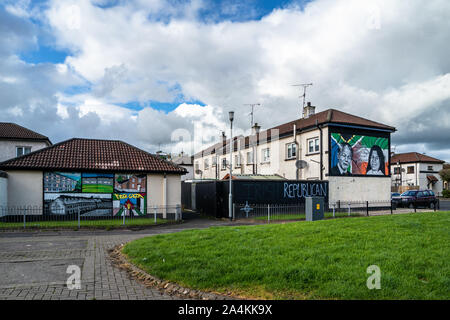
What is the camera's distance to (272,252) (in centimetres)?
755

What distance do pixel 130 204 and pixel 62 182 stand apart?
163 inches

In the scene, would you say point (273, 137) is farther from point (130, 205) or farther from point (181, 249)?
point (181, 249)

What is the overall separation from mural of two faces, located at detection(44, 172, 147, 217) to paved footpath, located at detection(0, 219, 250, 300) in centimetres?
728

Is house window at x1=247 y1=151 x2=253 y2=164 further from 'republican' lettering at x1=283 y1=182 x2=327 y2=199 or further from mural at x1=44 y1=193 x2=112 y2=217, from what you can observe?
mural at x1=44 y1=193 x2=112 y2=217

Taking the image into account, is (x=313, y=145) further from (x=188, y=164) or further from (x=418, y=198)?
(x=188, y=164)

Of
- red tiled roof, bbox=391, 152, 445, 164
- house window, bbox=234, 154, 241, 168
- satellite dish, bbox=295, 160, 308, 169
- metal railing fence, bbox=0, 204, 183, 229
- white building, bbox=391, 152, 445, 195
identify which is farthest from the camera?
red tiled roof, bbox=391, 152, 445, 164

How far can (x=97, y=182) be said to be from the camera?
20688 mm

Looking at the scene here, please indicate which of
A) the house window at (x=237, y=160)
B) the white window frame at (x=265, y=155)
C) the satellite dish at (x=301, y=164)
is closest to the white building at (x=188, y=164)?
the house window at (x=237, y=160)

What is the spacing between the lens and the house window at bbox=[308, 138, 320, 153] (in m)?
27.6

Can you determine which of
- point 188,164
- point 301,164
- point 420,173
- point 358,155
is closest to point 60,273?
point 301,164

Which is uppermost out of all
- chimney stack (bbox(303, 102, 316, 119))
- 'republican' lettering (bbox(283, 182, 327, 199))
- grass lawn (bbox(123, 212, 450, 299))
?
chimney stack (bbox(303, 102, 316, 119))

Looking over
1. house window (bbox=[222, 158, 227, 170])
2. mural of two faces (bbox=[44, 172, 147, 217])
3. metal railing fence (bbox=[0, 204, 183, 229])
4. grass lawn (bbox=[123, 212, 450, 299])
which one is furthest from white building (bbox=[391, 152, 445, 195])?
grass lawn (bbox=[123, 212, 450, 299])

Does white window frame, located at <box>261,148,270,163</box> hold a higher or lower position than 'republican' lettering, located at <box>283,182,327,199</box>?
higher

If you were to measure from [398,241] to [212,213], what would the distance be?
1688 centimetres
